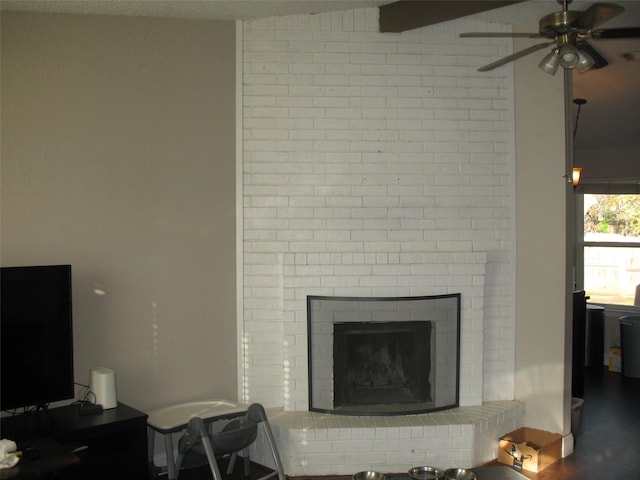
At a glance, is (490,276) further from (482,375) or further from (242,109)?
(242,109)

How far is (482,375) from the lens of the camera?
3.97 metres

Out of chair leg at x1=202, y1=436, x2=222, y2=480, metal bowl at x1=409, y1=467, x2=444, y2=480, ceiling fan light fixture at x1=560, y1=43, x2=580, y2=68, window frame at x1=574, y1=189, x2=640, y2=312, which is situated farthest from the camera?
window frame at x1=574, y1=189, x2=640, y2=312

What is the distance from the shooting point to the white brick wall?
378 centimetres

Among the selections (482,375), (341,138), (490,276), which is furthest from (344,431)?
(341,138)

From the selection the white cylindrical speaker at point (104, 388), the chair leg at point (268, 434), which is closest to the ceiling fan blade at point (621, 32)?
the chair leg at point (268, 434)

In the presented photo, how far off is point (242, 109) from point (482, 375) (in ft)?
7.35

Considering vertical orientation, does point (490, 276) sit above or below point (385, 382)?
above

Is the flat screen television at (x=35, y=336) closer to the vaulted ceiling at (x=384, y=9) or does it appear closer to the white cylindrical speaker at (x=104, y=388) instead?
the white cylindrical speaker at (x=104, y=388)

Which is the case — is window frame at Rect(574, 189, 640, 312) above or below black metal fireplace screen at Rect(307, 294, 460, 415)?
above

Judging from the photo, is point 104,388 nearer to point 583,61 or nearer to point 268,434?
point 268,434

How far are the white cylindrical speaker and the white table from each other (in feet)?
0.79

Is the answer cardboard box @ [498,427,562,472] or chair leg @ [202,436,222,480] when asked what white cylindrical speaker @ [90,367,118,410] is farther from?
cardboard box @ [498,427,562,472]

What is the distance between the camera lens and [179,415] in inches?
134

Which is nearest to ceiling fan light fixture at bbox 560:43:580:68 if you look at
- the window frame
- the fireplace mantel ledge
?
the fireplace mantel ledge
